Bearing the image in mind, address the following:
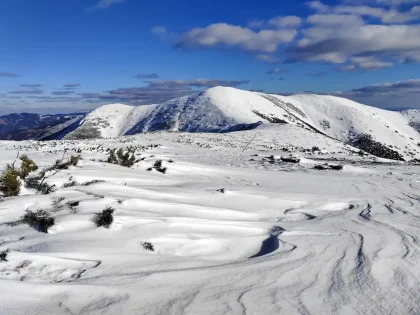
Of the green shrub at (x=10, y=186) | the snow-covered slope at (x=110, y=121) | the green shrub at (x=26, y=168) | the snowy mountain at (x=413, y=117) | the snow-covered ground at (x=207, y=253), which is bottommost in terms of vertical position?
the snow-covered ground at (x=207, y=253)

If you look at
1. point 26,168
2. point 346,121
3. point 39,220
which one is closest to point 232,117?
point 346,121

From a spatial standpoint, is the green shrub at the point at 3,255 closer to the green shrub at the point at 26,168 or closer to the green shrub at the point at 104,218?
the green shrub at the point at 104,218

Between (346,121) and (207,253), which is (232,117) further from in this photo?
(207,253)

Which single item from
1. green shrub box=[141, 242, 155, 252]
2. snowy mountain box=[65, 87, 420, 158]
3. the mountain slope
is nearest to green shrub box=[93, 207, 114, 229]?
green shrub box=[141, 242, 155, 252]

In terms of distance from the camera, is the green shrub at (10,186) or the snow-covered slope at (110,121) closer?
the green shrub at (10,186)

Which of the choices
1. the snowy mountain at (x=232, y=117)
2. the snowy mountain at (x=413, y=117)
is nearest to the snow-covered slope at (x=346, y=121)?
the snowy mountain at (x=232, y=117)

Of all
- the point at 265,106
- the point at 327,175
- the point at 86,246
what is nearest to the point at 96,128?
the point at 265,106
